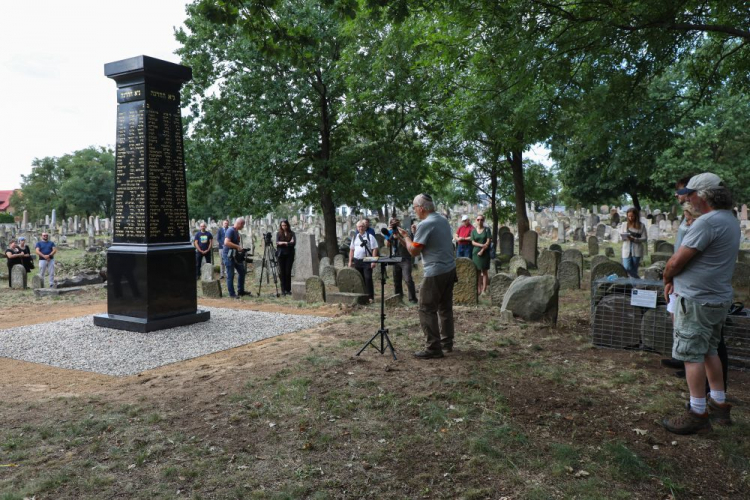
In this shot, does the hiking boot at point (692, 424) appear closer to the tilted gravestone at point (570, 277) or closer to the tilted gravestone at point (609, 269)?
the tilted gravestone at point (609, 269)

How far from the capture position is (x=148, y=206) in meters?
8.25

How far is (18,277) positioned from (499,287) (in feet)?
43.6

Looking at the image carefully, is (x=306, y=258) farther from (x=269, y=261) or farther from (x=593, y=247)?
(x=593, y=247)

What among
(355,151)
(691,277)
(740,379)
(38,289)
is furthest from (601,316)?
(38,289)

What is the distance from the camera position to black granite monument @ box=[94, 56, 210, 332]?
27.0ft

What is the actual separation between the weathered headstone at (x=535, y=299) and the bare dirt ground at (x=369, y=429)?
1.33 metres

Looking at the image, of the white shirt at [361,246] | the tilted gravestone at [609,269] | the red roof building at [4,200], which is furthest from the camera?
the red roof building at [4,200]

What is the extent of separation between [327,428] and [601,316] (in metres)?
4.17

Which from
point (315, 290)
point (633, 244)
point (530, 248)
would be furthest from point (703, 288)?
point (530, 248)

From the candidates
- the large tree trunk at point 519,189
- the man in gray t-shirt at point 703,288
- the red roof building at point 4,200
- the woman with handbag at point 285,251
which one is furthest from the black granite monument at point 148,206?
the red roof building at point 4,200

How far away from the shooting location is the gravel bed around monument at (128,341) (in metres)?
6.79

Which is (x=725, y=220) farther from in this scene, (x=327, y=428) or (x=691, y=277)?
(x=327, y=428)

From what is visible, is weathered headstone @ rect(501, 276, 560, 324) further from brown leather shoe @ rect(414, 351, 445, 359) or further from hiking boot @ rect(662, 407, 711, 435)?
hiking boot @ rect(662, 407, 711, 435)

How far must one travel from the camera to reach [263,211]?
56.2 feet
